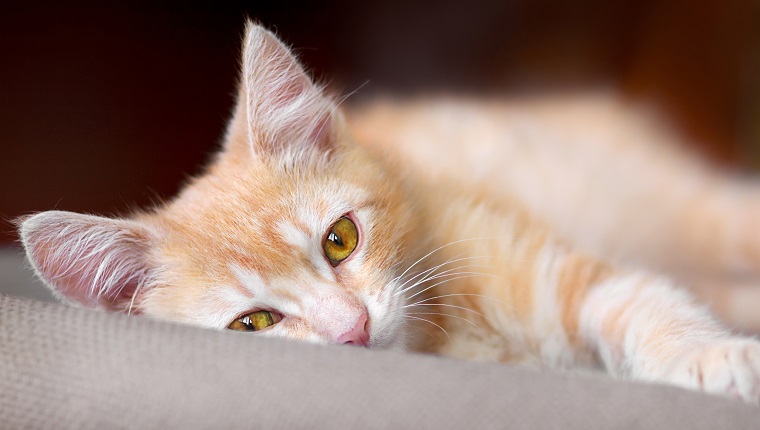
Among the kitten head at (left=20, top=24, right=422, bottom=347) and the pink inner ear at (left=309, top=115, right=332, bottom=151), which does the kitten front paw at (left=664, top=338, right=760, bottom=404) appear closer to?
the kitten head at (left=20, top=24, right=422, bottom=347)

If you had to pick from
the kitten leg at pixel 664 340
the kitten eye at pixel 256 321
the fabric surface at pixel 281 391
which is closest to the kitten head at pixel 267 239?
the kitten eye at pixel 256 321

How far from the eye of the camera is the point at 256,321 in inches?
38.8

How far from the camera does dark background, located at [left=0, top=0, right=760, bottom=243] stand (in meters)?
1.54

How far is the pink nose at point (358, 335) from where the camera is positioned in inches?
35.4

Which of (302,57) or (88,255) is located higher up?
(302,57)

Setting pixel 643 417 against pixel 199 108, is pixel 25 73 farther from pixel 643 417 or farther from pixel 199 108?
pixel 643 417

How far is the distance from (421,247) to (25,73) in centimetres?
108

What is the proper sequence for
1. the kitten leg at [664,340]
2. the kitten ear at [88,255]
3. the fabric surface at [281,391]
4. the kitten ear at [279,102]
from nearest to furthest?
the fabric surface at [281,391]
the kitten leg at [664,340]
the kitten ear at [88,255]
the kitten ear at [279,102]

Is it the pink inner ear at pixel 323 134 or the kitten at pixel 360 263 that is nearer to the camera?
the kitten at pixel 360 263

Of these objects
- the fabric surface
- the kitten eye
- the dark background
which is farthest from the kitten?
the dark background

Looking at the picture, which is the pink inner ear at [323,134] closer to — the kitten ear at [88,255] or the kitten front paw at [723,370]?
the kitten ear at [88,255]

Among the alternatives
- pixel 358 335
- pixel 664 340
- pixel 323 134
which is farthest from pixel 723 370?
pixel 323 134

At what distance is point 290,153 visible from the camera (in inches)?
45.1

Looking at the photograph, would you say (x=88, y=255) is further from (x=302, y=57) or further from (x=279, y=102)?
(x=302, y=57)
